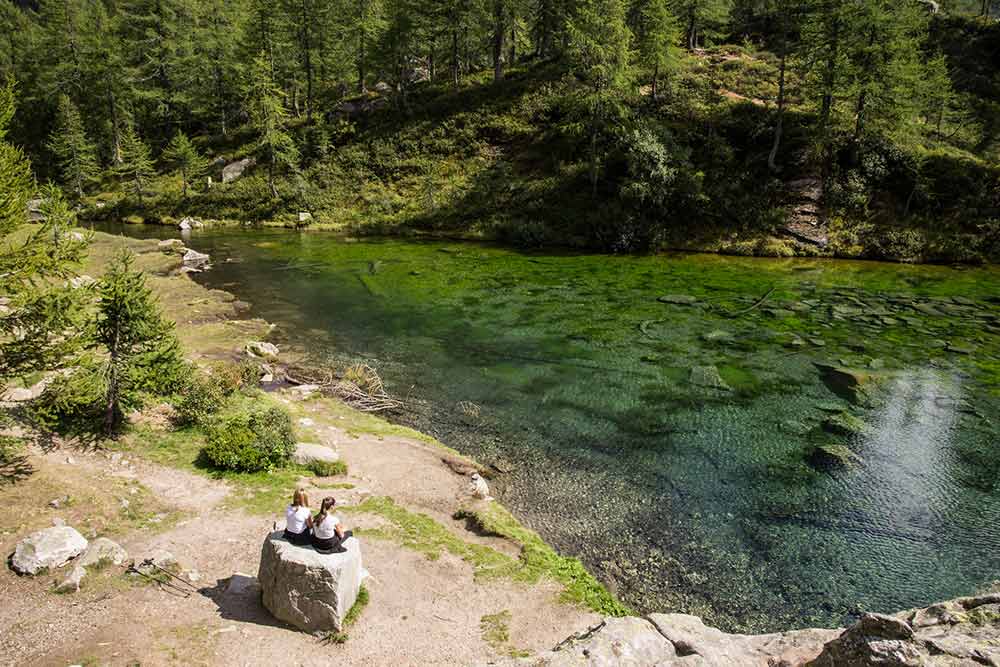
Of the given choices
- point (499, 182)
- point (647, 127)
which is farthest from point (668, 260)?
point (499, 182)

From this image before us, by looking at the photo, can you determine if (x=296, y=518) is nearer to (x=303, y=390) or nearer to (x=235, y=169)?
(x=303, y=390)

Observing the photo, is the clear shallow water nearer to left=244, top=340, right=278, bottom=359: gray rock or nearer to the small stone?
the small stone

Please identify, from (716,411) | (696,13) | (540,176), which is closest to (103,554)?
(716,411)

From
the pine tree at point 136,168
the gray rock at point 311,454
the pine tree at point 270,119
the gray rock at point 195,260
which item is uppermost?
the pine tree at point 270,119

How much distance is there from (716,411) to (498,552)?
13301mm

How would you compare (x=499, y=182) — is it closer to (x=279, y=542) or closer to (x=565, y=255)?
(x=565, y=255)

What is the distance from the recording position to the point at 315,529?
1204 cm

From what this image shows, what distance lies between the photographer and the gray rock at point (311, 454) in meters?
18.4

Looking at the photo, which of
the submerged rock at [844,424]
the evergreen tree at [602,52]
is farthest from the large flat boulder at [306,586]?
the evergreen tree at [602,52]

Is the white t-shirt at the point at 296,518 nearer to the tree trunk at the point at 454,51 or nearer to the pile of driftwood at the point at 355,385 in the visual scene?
the pile of driftwood at the point at 355,385

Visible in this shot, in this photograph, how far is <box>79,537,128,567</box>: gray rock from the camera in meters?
12.3

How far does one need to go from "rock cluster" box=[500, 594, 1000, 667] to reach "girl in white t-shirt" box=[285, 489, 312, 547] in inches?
206

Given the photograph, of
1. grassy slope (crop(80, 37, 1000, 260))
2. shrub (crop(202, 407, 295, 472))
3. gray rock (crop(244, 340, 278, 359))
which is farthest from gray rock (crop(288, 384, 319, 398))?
grassy slope (crop(80, 37, 1000, 260))

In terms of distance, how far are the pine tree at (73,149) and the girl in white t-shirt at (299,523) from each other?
8950 centimetres
